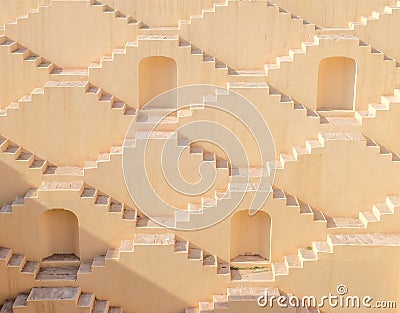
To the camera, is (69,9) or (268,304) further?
(69,9)

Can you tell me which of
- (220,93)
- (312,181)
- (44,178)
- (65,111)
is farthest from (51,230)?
(312,181)

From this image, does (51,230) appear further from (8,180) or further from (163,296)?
(163,296)

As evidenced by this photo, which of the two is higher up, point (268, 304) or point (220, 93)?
point (220, 93)

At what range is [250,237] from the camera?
1407cm

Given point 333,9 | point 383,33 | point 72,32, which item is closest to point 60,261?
Answer: point 72,32

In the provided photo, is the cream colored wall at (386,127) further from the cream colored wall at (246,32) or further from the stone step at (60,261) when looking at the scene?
the stone step at (60,261)

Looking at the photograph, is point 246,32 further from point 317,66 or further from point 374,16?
point 374,16

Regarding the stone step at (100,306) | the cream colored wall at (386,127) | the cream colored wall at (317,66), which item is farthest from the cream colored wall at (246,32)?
the stone step at (100,306)

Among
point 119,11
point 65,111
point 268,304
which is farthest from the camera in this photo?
point 119,11

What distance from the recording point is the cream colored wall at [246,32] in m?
14.3

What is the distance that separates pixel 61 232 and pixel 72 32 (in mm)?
3990

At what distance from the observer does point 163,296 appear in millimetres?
13312

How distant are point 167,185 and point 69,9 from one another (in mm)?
4060

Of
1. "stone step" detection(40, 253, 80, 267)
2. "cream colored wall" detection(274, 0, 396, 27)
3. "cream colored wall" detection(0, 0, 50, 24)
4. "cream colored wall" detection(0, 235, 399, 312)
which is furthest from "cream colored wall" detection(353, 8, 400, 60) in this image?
"stone step" detection(40, 253, 80, 267)
